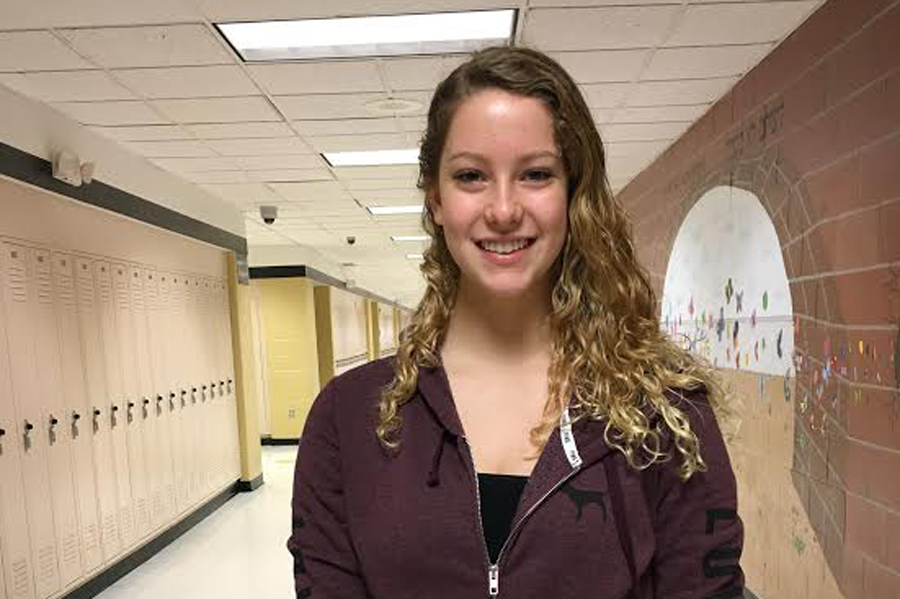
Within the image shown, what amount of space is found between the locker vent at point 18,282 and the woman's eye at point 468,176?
10.5 ft

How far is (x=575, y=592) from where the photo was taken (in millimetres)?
869

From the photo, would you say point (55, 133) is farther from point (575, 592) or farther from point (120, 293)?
point (575, 592)

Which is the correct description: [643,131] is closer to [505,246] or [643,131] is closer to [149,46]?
[149,46]

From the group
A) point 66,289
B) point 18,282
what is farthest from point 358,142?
point 18,282

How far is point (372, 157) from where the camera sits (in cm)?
488

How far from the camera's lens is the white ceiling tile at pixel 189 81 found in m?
3.09

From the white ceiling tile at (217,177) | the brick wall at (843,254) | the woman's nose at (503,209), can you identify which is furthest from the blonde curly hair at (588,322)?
the white ceiling tile at (217,177)

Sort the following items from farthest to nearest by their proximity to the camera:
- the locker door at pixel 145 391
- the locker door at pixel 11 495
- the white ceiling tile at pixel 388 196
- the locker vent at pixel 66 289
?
the white ceiling tile at pixel 388 196 → the locker door at pixel 145 391 → the locker vent at pixel 66 289 → the locker door at pixel 11 495

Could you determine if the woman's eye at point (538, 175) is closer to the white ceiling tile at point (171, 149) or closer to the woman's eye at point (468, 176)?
the woman's eye at point (468, 176)

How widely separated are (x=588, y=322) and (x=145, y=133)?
3811mm

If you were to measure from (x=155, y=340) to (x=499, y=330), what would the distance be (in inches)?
175

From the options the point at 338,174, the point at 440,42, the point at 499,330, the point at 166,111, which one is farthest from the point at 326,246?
the point at 499,330

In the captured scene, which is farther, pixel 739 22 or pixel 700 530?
pixel 739 22

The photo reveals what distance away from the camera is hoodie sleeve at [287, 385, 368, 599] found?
0.96 m
